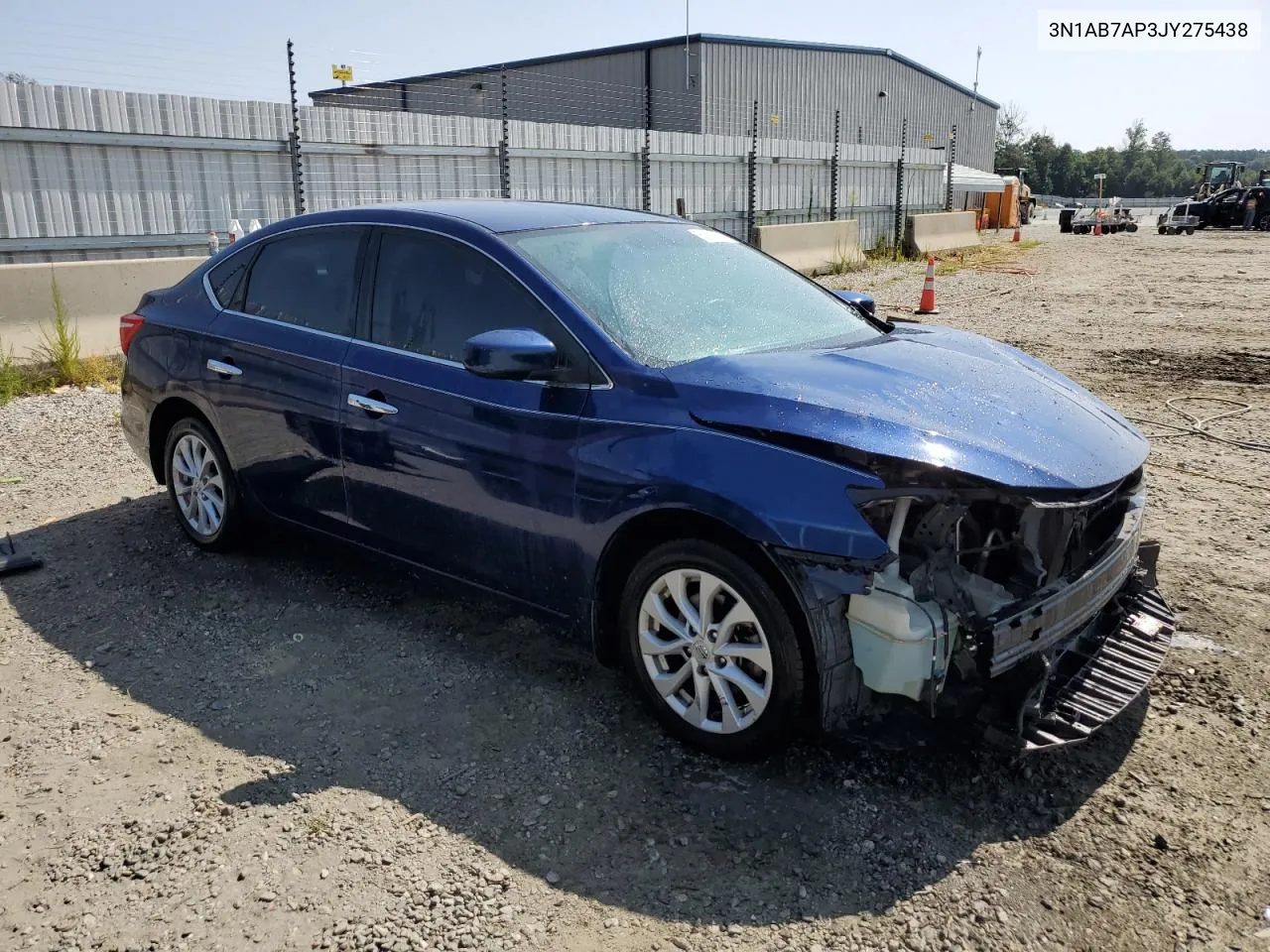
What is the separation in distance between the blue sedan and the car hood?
0.01m

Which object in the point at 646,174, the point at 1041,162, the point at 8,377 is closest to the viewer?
the point at 8,377

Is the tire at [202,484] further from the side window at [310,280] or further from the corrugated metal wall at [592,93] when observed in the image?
the corrugated metal wall at [592,93]

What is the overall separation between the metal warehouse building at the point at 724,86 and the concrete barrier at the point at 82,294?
15038mm

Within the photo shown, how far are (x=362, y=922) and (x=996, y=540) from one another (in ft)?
7.16

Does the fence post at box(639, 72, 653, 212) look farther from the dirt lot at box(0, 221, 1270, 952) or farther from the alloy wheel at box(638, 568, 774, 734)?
the alloy wheel at box(638, 568, 774, 734)

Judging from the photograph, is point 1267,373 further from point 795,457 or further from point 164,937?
point 164,937

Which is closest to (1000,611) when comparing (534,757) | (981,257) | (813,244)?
(534,757)

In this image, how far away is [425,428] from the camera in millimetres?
3797

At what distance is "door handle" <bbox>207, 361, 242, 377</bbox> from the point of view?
461 cm

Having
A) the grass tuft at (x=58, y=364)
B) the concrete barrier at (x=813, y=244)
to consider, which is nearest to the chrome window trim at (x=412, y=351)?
the grass tuft at (x=58, y=364)

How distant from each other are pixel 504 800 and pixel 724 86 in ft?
119

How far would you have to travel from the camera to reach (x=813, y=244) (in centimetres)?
2059

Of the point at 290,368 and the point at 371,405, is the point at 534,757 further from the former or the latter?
the point at 290,368

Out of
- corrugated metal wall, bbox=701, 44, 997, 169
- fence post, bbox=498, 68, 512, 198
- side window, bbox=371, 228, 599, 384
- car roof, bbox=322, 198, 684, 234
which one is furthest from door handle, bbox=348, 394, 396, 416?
corrugated metal wall, bbox=701, 44, 997, 169
